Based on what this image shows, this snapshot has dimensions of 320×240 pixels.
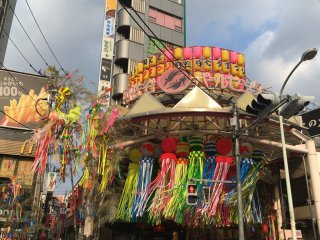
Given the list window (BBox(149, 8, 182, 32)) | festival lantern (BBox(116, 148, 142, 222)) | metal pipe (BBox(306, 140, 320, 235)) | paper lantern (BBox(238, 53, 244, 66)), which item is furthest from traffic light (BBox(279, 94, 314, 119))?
window (BBox(149, 8, 182, 32))

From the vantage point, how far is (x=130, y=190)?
21.8 m

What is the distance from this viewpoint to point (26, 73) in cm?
3734

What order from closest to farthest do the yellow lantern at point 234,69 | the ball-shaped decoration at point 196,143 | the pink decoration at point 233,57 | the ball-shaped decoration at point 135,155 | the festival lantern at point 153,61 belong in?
the ball-shaped decoration at point 196,143 < the ball-shaped decoration at point 135,155 < the yellow lantern at point 234,69 < the pink decoration at point 233,57 < the festival lantern at point 153,61

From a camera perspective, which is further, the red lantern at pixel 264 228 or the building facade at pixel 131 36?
the building facade at pixel 131 36

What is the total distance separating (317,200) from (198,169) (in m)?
7.75

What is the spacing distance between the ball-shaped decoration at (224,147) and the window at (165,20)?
3024cm

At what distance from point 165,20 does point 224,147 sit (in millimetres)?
32036

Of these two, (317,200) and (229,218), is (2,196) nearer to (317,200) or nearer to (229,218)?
(229,218)

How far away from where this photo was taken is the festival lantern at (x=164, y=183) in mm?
19922

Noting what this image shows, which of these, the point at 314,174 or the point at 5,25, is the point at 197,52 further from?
the point at 5,25

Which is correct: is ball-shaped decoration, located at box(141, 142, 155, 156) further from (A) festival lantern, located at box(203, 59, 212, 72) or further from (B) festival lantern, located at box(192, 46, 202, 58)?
(B) festival lantern, located at box(192, 46, 202, 58)

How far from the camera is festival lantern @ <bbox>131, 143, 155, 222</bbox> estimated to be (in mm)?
20609

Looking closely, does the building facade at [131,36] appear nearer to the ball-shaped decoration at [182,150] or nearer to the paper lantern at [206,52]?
the paper lantern at [206,52]

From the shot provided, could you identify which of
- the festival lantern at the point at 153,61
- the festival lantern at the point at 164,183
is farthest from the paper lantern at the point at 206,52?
the festival lantern at the point at 164,183
